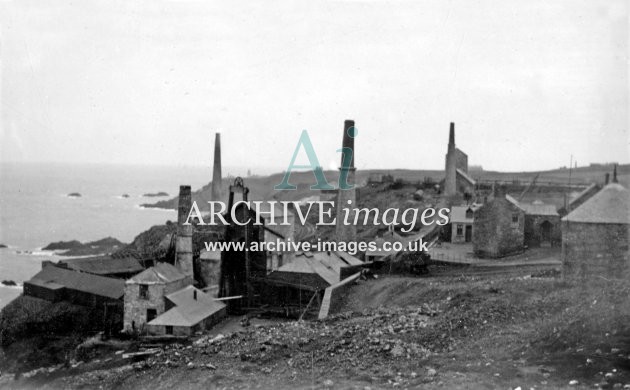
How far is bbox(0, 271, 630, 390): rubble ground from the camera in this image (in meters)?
12.2

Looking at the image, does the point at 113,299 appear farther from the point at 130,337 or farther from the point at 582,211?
the point at 582,211

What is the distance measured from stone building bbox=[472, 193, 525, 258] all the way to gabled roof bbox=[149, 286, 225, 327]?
519 inches

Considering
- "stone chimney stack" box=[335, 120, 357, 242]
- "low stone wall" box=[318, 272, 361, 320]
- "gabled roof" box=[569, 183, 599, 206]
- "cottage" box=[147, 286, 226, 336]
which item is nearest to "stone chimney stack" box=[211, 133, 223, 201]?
"stone chimney stack" box=[335, 120, 357, 242]

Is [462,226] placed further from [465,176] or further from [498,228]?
[465,176]

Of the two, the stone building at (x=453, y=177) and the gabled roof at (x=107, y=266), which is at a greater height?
the stone building at (x=453, y=177)

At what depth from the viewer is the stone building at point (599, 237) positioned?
60.7 ft

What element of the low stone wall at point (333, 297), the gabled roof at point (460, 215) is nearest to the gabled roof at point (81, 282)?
the low stone wall at point (333, 297)

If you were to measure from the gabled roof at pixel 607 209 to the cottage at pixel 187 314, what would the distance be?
14.6 metres

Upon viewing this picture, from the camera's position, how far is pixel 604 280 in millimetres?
18422

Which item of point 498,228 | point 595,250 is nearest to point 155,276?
point 498,228

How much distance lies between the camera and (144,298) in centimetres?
2620

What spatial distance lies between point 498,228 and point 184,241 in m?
15.9

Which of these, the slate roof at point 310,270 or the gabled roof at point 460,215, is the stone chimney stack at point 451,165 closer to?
the gabled roof at point 460,215

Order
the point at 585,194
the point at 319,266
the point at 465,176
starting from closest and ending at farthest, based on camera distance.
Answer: the point at 319,266 → the point at 585,194 → the point at 465,176
